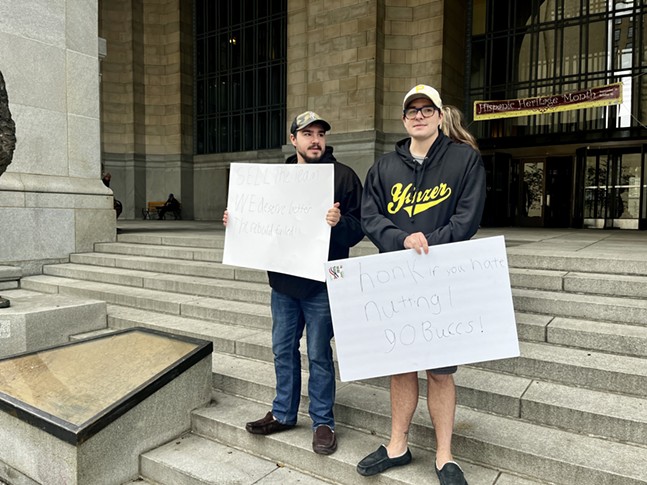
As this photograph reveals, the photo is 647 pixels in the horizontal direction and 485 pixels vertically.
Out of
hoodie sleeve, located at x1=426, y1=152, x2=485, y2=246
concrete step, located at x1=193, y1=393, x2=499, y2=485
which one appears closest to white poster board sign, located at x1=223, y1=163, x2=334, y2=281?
hoodie sleeve, located at x1=426, y1=152, x2=485, y2=246

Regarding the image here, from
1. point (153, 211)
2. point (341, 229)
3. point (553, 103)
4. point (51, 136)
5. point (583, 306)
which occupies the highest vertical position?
point (553, 103)

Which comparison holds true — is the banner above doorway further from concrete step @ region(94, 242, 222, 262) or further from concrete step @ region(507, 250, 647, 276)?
concrete step @ region(94, 242, 222, 262)

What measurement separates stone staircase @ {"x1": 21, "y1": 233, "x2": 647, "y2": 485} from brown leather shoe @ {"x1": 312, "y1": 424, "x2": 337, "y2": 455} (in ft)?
0.20

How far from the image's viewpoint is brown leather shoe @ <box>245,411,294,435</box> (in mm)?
3346

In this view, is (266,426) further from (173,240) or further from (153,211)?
(153,211)

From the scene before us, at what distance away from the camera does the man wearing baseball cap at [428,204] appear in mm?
2572

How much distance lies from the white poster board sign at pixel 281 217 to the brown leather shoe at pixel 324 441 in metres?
1.01

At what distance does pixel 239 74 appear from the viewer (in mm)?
20016

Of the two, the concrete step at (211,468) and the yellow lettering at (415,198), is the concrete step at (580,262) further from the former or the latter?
the concrete step at (211,468)

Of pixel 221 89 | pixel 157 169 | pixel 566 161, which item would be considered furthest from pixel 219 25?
pixel 566 161

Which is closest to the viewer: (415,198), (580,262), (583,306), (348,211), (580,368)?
(415,198)

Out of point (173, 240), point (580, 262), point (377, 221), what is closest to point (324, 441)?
point (377, 221)

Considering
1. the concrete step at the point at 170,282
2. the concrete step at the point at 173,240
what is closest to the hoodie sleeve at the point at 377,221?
the concrete step at the point at 170,282

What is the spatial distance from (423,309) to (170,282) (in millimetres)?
4763
